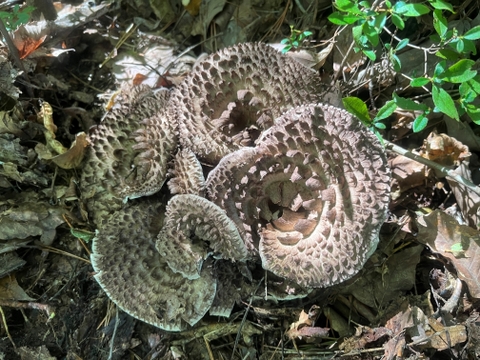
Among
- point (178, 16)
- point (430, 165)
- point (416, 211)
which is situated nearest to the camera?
point (430, 165)

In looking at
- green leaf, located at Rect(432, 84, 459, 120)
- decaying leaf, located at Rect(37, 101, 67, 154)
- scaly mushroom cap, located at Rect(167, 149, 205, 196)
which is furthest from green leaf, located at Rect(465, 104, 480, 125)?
decaying leaf, located at Rect(37, 101, 67, 154)

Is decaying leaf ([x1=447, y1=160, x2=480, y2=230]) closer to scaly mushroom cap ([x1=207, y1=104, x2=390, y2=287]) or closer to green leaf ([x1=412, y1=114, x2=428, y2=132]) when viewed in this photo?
green leaf ([x1=412, y1=114, x2=428, y2=132])

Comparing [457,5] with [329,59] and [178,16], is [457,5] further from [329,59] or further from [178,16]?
[178,16]

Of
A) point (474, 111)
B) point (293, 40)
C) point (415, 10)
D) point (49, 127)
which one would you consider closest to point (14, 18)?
point (49, 127)

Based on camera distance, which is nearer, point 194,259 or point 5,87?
point 194,259

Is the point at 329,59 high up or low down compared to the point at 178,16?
down

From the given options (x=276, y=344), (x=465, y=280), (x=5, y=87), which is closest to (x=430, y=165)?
(x=465, y=280)
